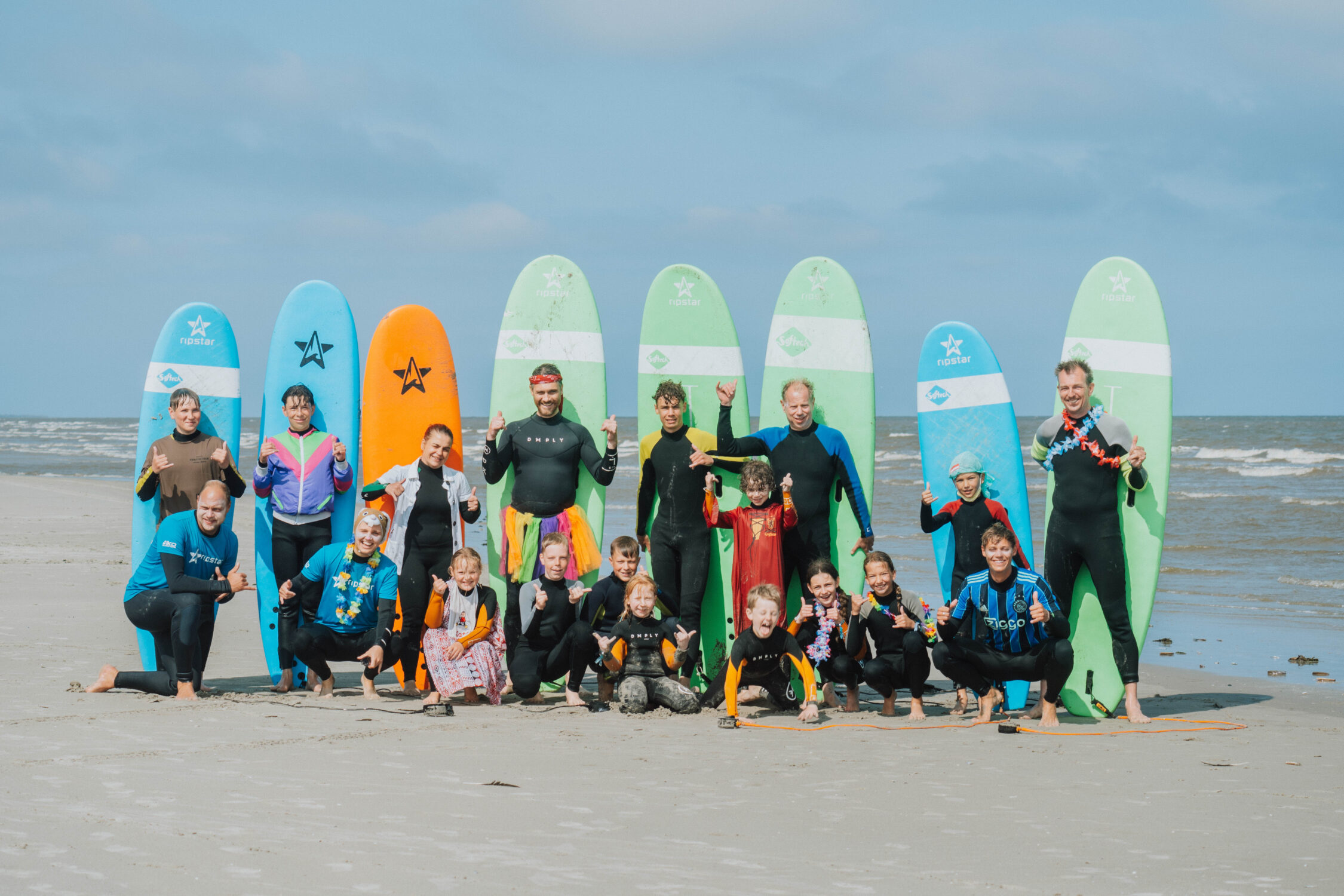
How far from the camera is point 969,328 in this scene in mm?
5723

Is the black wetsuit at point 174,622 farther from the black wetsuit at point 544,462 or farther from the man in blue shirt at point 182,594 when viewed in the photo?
the black wetsuit at point 544,462

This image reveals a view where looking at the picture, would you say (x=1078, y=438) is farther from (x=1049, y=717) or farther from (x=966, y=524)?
(x=1049, y=717)

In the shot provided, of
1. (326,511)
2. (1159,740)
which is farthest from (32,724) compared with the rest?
(1159,740)

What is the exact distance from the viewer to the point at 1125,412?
5.37 meters

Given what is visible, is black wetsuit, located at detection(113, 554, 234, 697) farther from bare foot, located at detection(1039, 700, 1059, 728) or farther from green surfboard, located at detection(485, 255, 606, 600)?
bare foot, located at detection(1039, 700, 1059, 728)

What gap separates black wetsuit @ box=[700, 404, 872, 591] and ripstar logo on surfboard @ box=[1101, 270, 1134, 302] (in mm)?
1434

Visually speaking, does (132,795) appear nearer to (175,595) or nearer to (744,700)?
(175,595)

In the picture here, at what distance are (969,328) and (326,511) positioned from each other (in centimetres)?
316

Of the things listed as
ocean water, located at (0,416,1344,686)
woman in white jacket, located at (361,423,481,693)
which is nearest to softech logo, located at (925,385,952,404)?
ocean water, located at (0,416,1344,686)

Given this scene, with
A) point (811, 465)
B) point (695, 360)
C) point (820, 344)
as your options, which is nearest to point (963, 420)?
point (820, 344)

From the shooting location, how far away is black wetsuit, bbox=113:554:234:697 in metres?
4.86

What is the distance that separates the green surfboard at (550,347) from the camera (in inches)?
234

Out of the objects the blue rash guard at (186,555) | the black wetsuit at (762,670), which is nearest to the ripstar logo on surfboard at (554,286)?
the blue rash guard at (186,555)

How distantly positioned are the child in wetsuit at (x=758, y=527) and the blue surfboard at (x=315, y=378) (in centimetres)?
189
